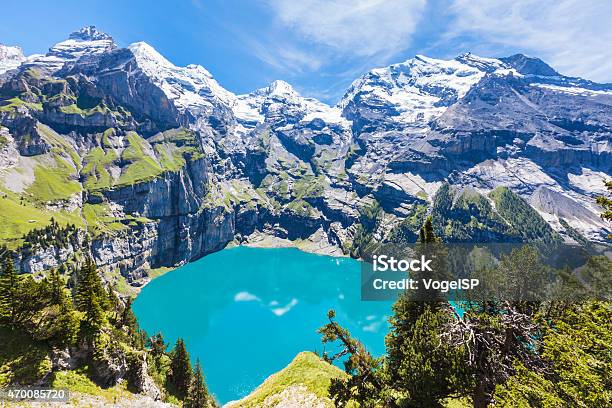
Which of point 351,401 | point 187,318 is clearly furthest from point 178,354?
point 187,318

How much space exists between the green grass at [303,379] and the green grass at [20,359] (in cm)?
1884

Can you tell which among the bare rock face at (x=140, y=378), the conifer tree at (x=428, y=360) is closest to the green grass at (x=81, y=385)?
the bare rock face at (x=140, y=378)

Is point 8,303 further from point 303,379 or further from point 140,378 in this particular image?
point 303,379

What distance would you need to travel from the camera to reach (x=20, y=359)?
92.3ft

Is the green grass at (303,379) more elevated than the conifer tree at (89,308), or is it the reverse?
the conifer tree at (89,308)

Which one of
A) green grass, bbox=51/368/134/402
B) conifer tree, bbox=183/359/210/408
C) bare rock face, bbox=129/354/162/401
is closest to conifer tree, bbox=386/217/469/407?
green grass, bbox=51/368/134/402

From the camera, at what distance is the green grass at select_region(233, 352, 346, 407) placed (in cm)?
3256

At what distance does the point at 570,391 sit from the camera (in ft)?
49.5

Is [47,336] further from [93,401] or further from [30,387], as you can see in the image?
[93,401]

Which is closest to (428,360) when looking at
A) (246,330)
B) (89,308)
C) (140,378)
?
(89,308)

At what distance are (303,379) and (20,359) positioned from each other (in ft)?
85.5

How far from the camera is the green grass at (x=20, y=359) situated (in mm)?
26475

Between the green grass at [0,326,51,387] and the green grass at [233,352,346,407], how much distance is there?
61.8 feet

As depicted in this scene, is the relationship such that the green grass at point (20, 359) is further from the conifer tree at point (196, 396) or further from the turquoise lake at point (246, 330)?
the turquoise lake at point (246, 330)
